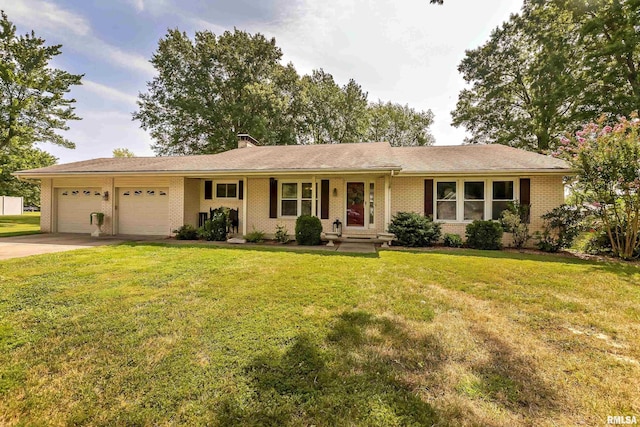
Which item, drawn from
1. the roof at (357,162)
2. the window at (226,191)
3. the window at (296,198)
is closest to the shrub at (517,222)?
the roof at (357,162)

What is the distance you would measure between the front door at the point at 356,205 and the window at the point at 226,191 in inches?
192

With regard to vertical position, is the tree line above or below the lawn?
above

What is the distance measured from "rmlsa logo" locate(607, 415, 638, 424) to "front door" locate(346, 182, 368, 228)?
28.8 ft

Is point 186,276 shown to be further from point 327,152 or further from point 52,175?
point 52,175

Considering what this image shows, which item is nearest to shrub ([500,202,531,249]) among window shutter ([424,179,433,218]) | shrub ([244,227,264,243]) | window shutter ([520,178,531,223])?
window shutter ([520,178,531,223])

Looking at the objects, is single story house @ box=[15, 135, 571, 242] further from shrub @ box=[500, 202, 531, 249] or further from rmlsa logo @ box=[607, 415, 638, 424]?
rmlsa logo @ box=[607, 415, 638, 424]

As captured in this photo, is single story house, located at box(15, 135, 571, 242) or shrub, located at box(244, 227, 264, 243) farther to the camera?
shrub, located at box(244, 227, 264, 243)

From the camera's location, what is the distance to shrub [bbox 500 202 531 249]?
9.32 metres

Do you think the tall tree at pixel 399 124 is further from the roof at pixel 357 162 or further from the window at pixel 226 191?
the window at pixel 226 191

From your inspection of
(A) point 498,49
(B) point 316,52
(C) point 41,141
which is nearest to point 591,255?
(B) point 316,52

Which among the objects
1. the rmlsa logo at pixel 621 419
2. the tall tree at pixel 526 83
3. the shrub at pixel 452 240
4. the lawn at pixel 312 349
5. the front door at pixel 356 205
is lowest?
the rmlsa logo at pixel 621 419

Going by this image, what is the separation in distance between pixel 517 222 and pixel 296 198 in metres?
7.91

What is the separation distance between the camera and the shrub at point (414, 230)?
9.49 m

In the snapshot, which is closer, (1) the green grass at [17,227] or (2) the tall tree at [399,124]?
(1) the green grass at [17,227]
